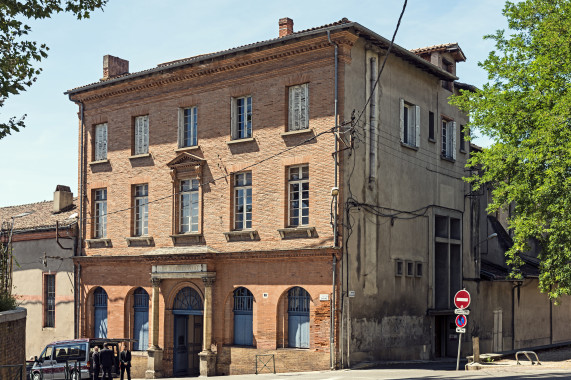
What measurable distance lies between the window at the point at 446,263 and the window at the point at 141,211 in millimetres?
11892

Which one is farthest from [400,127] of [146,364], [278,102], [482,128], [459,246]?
[146,364]

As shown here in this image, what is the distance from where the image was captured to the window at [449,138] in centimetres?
3306

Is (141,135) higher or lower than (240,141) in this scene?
higher

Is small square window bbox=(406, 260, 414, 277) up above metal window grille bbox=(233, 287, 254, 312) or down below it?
above

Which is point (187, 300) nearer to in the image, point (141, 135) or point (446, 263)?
point (141, 135)

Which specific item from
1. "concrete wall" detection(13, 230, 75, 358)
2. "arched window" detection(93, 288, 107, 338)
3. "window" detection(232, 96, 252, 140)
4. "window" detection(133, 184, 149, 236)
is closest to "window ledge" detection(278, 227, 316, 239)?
"window" detection(232, 96, 252, 140)

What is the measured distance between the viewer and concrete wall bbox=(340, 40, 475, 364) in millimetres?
26156

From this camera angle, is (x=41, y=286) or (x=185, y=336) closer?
(x=185, y=336)

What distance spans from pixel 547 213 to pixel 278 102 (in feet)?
33.3

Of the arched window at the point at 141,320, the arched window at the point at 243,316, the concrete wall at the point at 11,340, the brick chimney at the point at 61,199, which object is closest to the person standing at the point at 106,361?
the concrete wall at the point at 11,340

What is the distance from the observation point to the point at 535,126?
27.2 m

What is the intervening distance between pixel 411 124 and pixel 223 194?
7.80 m

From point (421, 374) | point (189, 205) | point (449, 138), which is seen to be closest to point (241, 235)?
point (189, 205)

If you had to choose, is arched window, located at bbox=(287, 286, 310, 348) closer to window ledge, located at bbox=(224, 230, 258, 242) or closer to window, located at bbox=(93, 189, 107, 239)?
window ledge, located at bbox=(224, 230, 258, 242)
